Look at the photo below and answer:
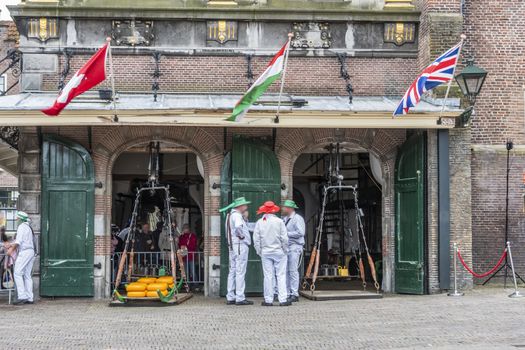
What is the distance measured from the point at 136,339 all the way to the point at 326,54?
8851 millimetres

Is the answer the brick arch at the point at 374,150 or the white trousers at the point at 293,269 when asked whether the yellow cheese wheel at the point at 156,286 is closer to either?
the white trousers at the point at 293,269

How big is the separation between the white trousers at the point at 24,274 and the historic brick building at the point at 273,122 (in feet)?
2.32

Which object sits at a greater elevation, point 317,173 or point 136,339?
point 317,173

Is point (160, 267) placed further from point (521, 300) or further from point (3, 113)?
point (521, 300)

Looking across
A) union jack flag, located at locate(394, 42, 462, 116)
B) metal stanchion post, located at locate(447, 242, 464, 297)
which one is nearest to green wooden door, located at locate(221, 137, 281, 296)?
union jack flag, located at locate(394, 42, 462, 116)

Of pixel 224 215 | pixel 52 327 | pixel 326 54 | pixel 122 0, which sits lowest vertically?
pixel 52 327

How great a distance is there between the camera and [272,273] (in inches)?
640

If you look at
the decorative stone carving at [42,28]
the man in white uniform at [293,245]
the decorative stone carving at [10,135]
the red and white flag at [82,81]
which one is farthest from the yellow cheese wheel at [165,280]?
the decorative stone carving at [42,28]

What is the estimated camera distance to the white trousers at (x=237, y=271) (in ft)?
54.0

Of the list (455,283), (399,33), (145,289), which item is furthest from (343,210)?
(145,289)

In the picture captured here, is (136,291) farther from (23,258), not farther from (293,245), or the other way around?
(293,245)

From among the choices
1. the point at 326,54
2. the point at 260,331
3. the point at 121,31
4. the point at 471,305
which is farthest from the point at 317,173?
the point at 260,331

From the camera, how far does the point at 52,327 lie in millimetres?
13555

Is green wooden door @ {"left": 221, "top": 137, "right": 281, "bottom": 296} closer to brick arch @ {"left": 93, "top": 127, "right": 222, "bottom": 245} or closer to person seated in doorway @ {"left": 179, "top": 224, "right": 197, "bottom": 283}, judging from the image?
brick arch @ {"left": 93, "top": 127, "right": 222, "bottom": 245}
